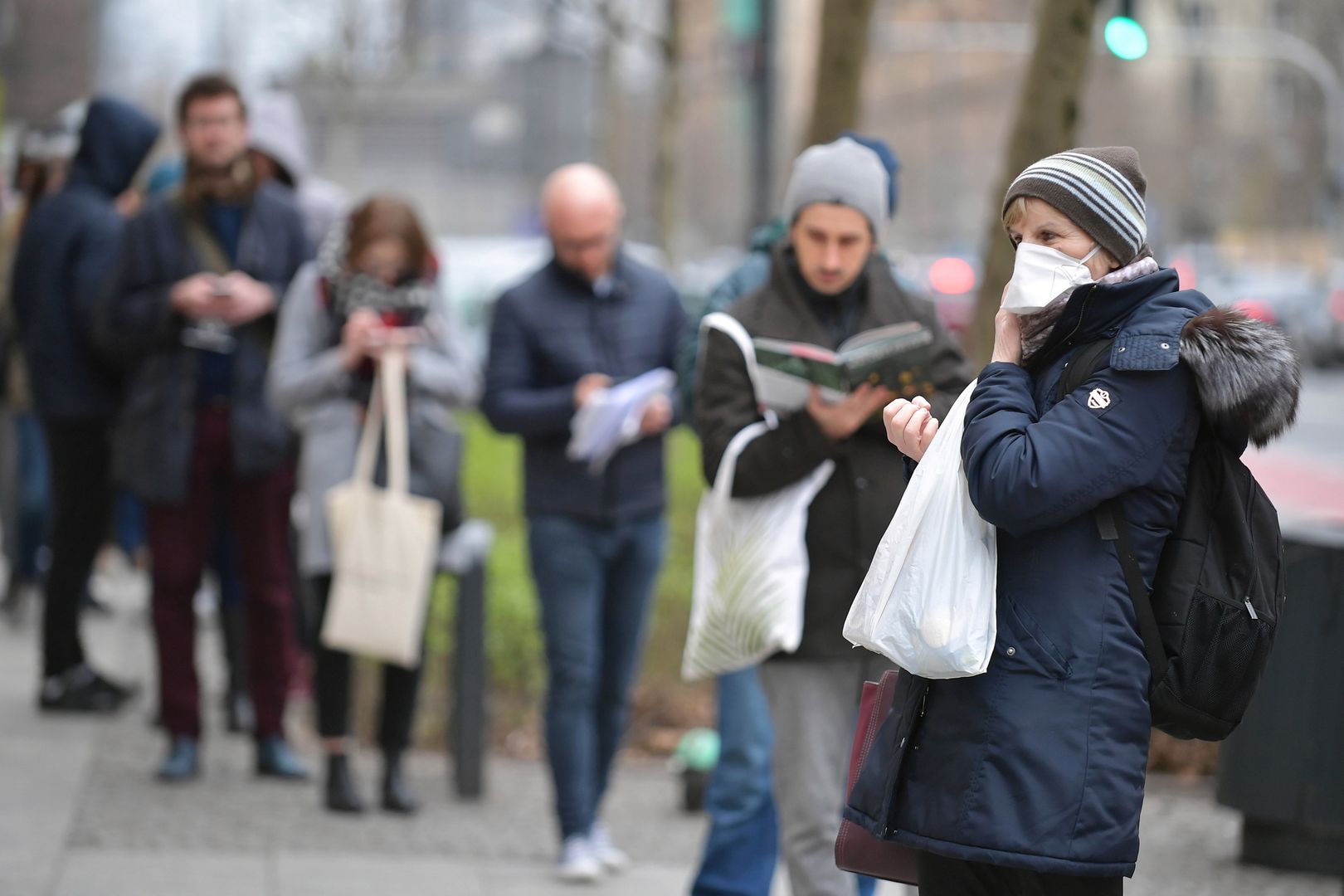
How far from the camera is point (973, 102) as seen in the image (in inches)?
2026

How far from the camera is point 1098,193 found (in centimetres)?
305

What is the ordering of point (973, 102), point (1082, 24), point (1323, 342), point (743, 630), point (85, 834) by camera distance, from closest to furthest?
point (743, 630)
point (85, 834)
point (1082, 24)
point (1323, 342)
point (973, 102)

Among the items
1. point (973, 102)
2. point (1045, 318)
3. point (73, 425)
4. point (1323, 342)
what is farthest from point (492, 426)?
point (973, 102)

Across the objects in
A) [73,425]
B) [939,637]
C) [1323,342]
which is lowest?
[1323,342]

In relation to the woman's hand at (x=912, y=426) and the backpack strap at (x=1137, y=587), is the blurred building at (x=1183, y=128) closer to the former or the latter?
the woman's hand at (x=912, y=426)

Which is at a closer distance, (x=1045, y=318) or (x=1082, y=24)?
(x=1045, y=318)

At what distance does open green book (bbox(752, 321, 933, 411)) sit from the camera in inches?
157

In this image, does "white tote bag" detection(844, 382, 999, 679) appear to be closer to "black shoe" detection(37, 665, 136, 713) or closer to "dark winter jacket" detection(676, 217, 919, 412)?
"dark winter jacket" detection(676, 217, 919, 412)

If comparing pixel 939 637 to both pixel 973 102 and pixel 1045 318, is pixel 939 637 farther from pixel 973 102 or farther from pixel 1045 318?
pixel 973 102

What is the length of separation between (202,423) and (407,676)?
109 centimetres

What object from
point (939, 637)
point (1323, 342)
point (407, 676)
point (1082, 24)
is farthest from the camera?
point (1323, 342)

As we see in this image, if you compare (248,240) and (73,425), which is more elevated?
(248,240)

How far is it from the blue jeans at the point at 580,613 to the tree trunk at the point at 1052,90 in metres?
1.82

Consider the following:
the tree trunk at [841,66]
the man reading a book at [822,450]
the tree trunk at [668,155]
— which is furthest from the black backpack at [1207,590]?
the tree trunk at [668,155]
